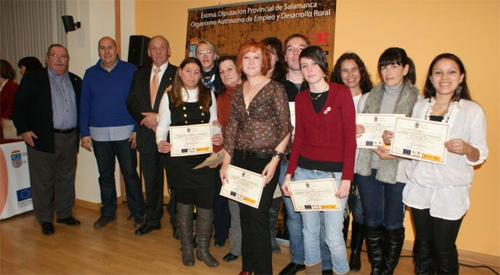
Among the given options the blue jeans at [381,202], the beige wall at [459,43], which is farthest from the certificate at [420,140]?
the beige wall at [459,43]

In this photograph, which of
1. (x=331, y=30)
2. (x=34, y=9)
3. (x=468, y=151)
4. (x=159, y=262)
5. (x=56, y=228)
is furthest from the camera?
(x=34, y=9)

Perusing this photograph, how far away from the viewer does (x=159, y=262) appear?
309 centimetres

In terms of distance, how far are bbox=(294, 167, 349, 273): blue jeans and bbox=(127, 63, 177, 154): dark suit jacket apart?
1.66m

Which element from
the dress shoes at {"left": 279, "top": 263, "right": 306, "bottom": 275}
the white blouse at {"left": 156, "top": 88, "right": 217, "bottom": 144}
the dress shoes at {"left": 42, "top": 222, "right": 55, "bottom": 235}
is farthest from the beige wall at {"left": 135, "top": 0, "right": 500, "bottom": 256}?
the dress shoes at {"left": 42, "top": 222, "right": 55, "bottom": 235}

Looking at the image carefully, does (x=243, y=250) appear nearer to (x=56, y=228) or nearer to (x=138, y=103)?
(x=138, y=103)

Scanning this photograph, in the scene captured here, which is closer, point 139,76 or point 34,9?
point 139,76

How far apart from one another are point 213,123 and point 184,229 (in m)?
0.90

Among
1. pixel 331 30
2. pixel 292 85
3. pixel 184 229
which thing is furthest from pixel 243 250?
pixel 331 30

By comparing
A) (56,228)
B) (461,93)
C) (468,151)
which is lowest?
(56,228)

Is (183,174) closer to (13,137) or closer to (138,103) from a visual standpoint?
(138,103)

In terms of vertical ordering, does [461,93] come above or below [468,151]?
above

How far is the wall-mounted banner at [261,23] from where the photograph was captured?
3.52 metres

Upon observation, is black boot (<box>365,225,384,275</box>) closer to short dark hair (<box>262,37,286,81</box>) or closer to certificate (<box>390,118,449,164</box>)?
certificate (<box>390,118,449,164</box>)

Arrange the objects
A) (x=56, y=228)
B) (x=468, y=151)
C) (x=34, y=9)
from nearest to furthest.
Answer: (x=468, y=151) < (x=56, y=228) < (x=34, y=9)
